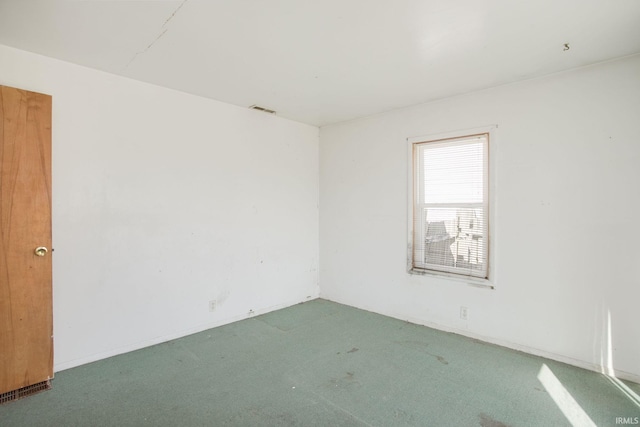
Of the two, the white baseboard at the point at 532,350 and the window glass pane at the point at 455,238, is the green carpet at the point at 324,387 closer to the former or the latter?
the white baseboard at the point at 532,350

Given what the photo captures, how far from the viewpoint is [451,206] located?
3416 mm

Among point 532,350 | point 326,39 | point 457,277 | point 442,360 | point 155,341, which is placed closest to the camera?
point 326,39

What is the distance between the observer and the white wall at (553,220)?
8.05 ft

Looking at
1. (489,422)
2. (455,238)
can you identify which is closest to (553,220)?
(455,238)

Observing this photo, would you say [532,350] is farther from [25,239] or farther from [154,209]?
[25,239]

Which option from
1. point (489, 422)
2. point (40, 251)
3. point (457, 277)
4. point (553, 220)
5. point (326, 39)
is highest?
point (326, 39)

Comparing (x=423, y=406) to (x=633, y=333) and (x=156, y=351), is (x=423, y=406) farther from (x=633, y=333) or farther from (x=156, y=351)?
(x=156, y=351)

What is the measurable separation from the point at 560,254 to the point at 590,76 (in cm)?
149

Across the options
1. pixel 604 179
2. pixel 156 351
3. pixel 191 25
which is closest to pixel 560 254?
pixel 604 179

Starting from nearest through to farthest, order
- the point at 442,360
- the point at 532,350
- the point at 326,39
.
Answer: the point at 326,39, the point at 442,360, the point at 532,350

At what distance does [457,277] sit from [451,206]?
76cm

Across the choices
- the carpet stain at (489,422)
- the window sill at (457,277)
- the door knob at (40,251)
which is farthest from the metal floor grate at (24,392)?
the window sill at (457,277)

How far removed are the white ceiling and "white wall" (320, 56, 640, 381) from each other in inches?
11.1

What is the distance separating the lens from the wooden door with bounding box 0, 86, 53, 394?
218 centimetres
